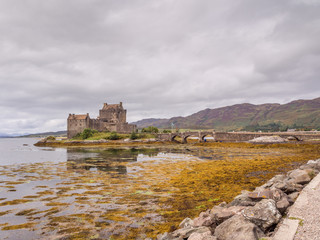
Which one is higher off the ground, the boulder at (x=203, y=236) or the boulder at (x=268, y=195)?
the boulder at (x=268, y=195)

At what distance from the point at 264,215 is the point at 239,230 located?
1.29 m

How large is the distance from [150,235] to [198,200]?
5.67m

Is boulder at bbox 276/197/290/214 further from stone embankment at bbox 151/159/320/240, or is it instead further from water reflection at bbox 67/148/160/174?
water reflection at bbox 67/148/160/174

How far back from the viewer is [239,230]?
6809 mm

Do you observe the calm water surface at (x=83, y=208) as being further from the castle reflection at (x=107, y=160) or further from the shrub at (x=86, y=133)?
the shrub at (x=86, y=133)

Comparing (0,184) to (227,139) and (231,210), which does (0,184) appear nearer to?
(231,210)

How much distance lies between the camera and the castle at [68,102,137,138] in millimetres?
117062

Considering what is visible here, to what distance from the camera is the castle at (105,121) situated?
384 feet

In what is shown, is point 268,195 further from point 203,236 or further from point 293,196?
point 203,236

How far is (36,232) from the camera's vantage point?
10.2m

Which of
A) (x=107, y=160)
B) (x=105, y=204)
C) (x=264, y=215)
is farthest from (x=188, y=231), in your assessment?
(x=107, y=160)

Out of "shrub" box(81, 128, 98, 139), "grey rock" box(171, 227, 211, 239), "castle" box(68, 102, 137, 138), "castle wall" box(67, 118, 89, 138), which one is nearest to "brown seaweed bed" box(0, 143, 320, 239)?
"grey rock" box(171, 227, 211, 239)

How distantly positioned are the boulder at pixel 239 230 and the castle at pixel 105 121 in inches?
4594

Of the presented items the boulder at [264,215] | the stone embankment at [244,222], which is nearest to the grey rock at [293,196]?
the stone embankment at [244,222]
